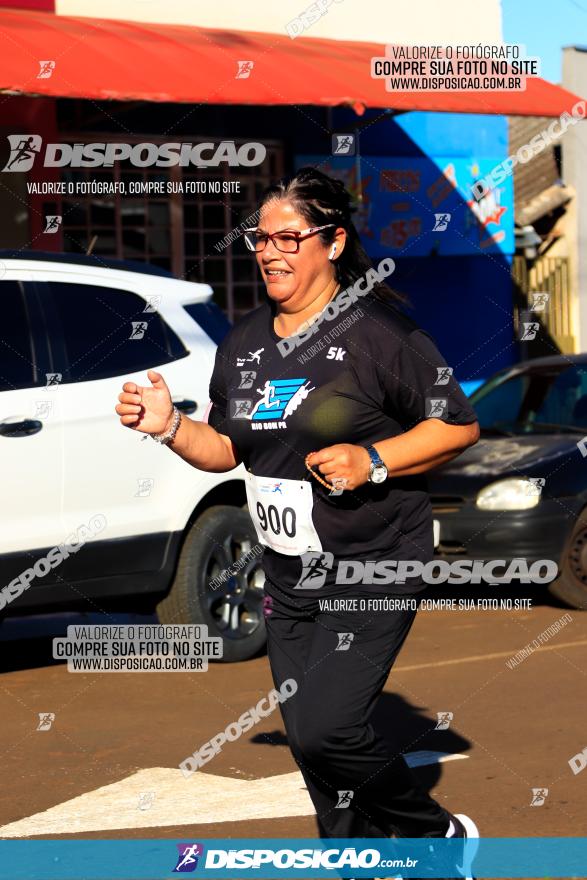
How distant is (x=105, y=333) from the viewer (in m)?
8.30

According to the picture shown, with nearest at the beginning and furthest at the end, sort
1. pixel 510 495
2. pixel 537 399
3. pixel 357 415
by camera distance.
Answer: pixel 357 415
pixel 510 495
pixel 537 399

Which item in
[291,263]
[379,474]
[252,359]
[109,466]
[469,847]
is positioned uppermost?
[291,263]

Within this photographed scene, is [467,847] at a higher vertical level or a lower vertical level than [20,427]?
lower

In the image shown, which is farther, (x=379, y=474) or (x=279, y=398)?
(x=279, y=398)

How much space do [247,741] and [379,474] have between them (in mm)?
2989

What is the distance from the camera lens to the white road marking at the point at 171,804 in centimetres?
578

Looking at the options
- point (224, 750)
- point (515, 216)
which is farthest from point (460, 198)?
point (224, 750)

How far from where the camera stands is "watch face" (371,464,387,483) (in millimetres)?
4395

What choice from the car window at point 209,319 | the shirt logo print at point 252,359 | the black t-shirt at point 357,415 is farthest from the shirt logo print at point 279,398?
the car window at point 209,319

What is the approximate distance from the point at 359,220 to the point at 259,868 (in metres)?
12.9

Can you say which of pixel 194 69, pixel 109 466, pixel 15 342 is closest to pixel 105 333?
pixel 15 342

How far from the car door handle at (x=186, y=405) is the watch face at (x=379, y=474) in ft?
13.4

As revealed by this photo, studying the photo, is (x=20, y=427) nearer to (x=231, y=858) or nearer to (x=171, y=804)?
(x=171, y=804)

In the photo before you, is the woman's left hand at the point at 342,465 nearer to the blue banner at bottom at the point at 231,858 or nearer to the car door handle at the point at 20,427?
the blue banner at bottom at the point at 231,858
